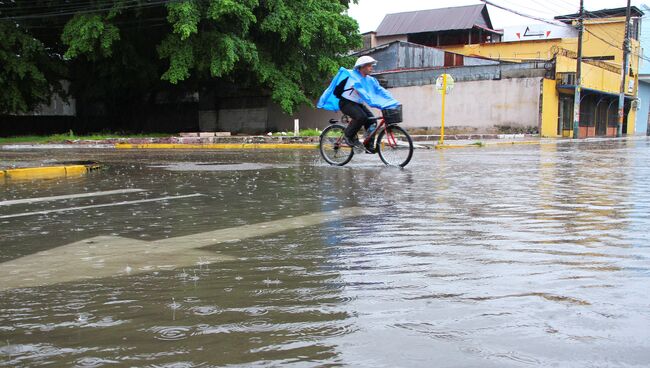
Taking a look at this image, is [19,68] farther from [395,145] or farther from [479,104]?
[479,104]

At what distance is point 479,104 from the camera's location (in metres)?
34.0

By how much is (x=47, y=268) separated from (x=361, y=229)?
2434 millimetres

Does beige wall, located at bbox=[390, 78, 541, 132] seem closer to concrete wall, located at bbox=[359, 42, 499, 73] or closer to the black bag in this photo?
concrete wall, located at bbox=[359, 42, 499, 73]

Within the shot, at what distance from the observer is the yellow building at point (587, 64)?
33.7 m

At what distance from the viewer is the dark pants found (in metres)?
10.5

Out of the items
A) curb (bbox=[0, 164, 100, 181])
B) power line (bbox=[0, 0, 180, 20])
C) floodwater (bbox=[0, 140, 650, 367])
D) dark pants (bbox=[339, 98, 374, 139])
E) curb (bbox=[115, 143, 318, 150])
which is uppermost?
power line (bbox=[0, 0, 180, 20])

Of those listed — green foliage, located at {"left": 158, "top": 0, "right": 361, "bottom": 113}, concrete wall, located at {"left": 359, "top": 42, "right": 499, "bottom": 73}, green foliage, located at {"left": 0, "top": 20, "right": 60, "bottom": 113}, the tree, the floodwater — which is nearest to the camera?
the floodwater

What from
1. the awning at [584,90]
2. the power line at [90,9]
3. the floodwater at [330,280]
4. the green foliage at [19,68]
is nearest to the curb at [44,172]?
the floodwater at [330,280]

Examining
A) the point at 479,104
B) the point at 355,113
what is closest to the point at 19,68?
the point at 355,113

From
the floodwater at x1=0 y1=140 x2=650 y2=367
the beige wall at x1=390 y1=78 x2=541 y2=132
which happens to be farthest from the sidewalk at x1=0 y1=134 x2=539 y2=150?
the floodwater at x1=0 y1=140 x2=650 y2=367

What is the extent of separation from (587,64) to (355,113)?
31323 mm

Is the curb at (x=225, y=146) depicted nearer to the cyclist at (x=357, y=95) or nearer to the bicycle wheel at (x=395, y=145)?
the bicycle wheel at (x=395, y=145)

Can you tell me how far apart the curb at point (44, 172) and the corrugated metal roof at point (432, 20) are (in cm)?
4302

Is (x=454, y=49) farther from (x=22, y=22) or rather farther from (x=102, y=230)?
(x=102, y=230)
